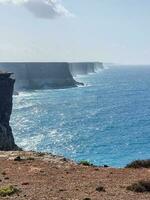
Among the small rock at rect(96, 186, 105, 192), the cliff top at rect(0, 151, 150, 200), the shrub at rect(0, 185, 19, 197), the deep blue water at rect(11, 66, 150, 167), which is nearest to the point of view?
the cliff top at rect(0, 151, 150, 200)

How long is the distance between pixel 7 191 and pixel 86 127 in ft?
326

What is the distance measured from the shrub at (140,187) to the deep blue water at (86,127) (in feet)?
180

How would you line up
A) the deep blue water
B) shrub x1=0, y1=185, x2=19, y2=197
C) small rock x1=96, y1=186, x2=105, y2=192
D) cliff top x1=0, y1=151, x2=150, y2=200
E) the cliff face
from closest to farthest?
cliff top x1=0, y1=151, x2=150, y2=200 → shrub x1=0, y1=185, x2=19, y2=197 → small rock x1=96, y1=186, x2=105, y2=192 → the cliff face → the deep blue water

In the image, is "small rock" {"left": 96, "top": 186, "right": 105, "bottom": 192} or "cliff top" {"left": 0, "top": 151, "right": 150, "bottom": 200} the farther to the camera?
"small rock" {"left": 96, "top": 186, "right": 105, "bottom": 192}

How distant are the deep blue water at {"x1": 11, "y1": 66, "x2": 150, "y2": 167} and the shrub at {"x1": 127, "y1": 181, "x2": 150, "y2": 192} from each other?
54.9 metres

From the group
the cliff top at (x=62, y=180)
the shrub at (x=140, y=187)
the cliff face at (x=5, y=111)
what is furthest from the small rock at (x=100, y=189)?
the cliff face at (x=5, y=111)

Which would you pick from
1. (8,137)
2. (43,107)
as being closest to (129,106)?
(43,107)

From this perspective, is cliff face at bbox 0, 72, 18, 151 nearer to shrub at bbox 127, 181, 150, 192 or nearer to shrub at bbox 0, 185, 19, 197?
shrub at bbox 0, 185, 19, 197

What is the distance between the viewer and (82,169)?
3222cm

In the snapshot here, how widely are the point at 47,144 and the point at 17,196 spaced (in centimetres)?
7489

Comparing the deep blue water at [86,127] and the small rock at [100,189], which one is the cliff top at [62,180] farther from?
the deep blue water at [86,127]

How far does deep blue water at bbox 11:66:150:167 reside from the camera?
9362 cm

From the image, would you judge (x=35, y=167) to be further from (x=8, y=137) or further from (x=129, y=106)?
(x=129, y=106)

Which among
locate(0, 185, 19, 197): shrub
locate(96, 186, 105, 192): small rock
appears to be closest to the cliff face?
locate(0, 185, 19, 197): shrub
